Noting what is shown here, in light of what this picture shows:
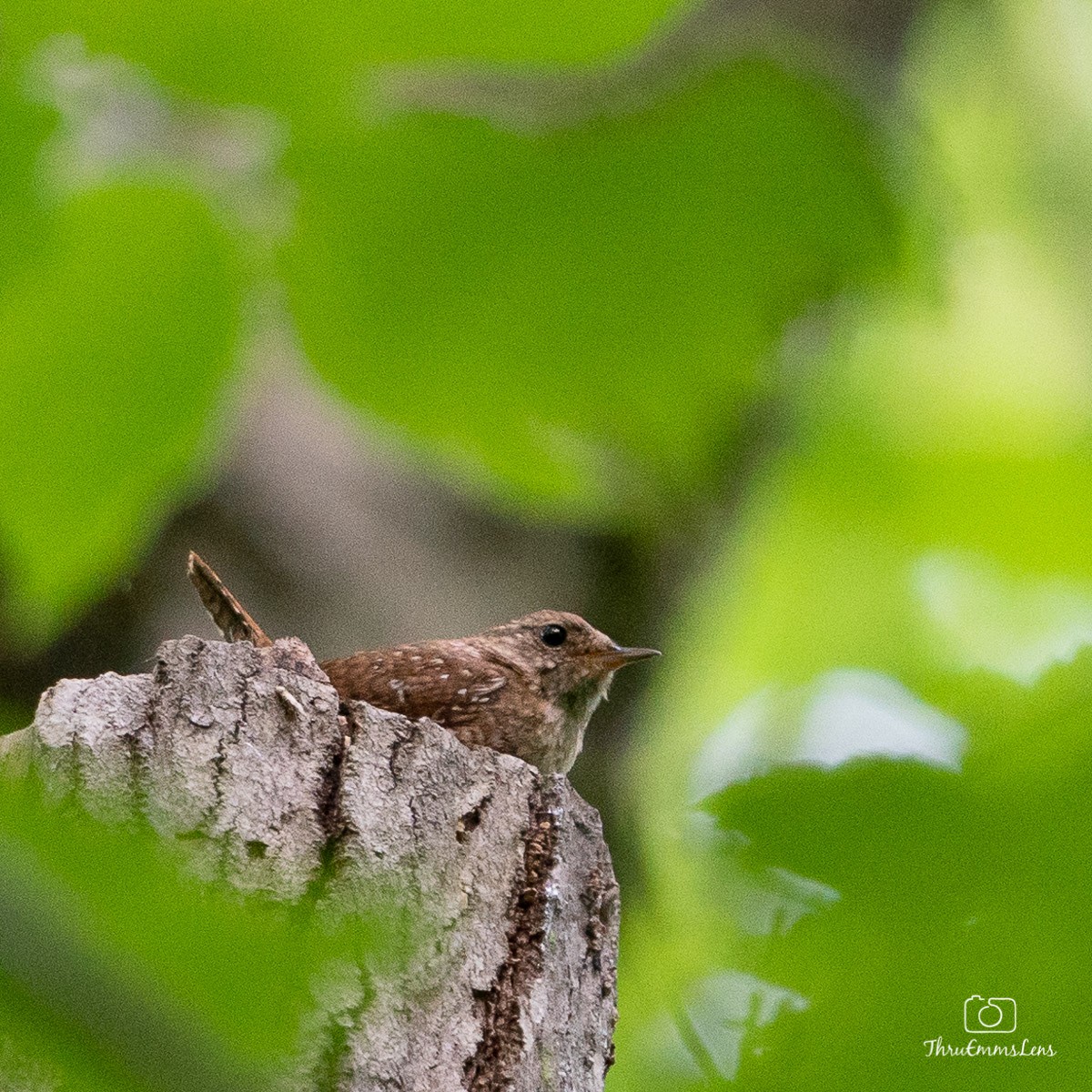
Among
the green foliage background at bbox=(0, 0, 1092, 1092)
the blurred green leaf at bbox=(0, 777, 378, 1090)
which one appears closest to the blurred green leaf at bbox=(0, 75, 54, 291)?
the green foliage background at bbox=(0, 0, 1092, 1092)

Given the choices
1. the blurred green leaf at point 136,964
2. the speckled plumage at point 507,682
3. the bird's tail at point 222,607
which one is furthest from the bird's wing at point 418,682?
the blurred green leaf at point 136,964

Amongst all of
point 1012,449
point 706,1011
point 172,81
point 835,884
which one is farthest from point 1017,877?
point 172,81

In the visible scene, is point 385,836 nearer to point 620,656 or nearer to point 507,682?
point 507,682

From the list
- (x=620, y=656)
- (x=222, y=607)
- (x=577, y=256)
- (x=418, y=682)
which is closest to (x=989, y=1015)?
(x=577, y=256)

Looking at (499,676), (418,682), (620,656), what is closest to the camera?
(418,682)

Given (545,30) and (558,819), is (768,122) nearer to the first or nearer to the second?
(545,30)

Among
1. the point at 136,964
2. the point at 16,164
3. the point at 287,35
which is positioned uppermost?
the point at 287,35

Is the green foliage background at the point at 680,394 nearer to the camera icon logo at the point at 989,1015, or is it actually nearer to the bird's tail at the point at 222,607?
the camera icon logo at the point at 989,1015

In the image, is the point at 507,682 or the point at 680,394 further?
the point at 507,682
